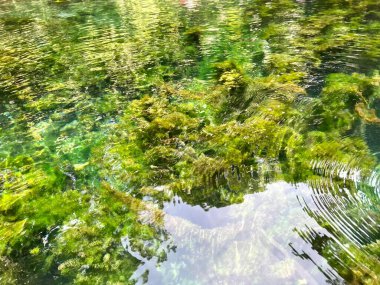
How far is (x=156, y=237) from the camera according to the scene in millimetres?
3906

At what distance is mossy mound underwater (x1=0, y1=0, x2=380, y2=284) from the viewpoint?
3629 mm

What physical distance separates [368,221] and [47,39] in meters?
14.4

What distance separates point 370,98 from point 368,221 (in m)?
3.48

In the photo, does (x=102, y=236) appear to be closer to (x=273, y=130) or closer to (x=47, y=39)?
(x=273, y=130)

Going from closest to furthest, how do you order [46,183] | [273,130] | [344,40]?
[46,183] < [273,130] < [344,40]

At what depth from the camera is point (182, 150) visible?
5.28m

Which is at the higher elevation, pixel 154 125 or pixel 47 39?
pixel 154 125

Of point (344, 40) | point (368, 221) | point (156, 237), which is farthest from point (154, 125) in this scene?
point (344, 40)

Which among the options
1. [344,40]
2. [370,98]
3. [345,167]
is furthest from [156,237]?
[344,40]

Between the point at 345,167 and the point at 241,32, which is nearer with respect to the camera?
the point at 345,167

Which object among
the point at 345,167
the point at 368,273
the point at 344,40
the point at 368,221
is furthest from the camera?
the point at 344,40

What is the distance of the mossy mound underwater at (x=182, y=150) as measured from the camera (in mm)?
3629

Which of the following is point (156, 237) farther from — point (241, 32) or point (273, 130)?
point (241, 32)

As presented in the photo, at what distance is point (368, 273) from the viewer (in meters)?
2.97
